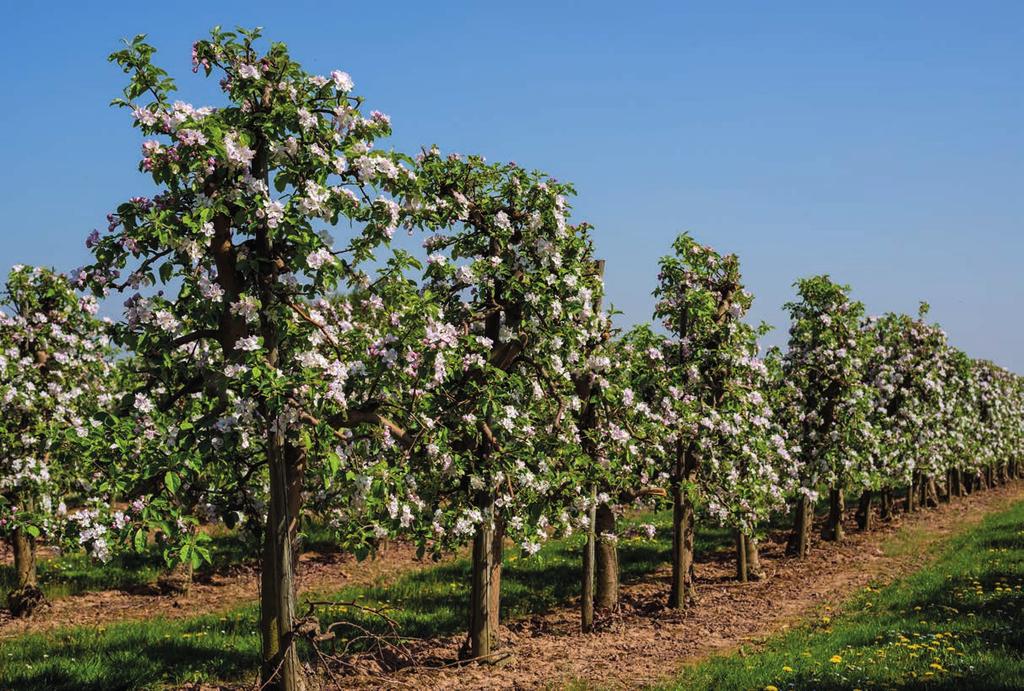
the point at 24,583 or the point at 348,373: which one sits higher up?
the point at 348,373

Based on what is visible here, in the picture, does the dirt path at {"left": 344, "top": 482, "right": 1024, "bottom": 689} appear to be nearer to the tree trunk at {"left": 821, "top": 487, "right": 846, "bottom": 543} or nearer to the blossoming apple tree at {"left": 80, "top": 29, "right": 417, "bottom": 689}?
the tree trunk at {"left": 821, "top": 487, "right": 846, "bottom": 543}

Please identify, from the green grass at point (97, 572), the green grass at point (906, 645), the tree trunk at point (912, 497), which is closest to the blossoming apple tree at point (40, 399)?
the green grass at point (97, 572)

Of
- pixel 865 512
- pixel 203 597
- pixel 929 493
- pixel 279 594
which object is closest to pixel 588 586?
pixel 279 594

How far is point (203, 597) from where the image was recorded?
19.8 meters

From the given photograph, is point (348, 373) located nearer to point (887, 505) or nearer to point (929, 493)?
point (887, 505)

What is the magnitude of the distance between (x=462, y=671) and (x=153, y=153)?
926 centimetres

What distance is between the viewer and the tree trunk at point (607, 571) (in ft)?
56.7

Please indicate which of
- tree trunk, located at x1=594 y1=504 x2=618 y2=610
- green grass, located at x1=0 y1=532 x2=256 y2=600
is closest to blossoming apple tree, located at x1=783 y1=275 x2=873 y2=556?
tree trunk, located at x1=594 y1=504 x2=618 y2=610

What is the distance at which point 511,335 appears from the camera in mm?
13258

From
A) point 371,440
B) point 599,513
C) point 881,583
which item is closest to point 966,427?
point 881,583

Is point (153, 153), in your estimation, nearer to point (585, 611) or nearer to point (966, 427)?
point (585, 611)

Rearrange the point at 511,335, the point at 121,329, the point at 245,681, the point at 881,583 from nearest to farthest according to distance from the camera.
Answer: the point at 121,329 < the point at 245,681 < the point at 511,335 < the point at 881,583

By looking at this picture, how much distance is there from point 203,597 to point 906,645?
1591 centimetres

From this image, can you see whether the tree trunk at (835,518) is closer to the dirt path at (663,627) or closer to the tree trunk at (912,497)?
the dirt path at (663,627)
